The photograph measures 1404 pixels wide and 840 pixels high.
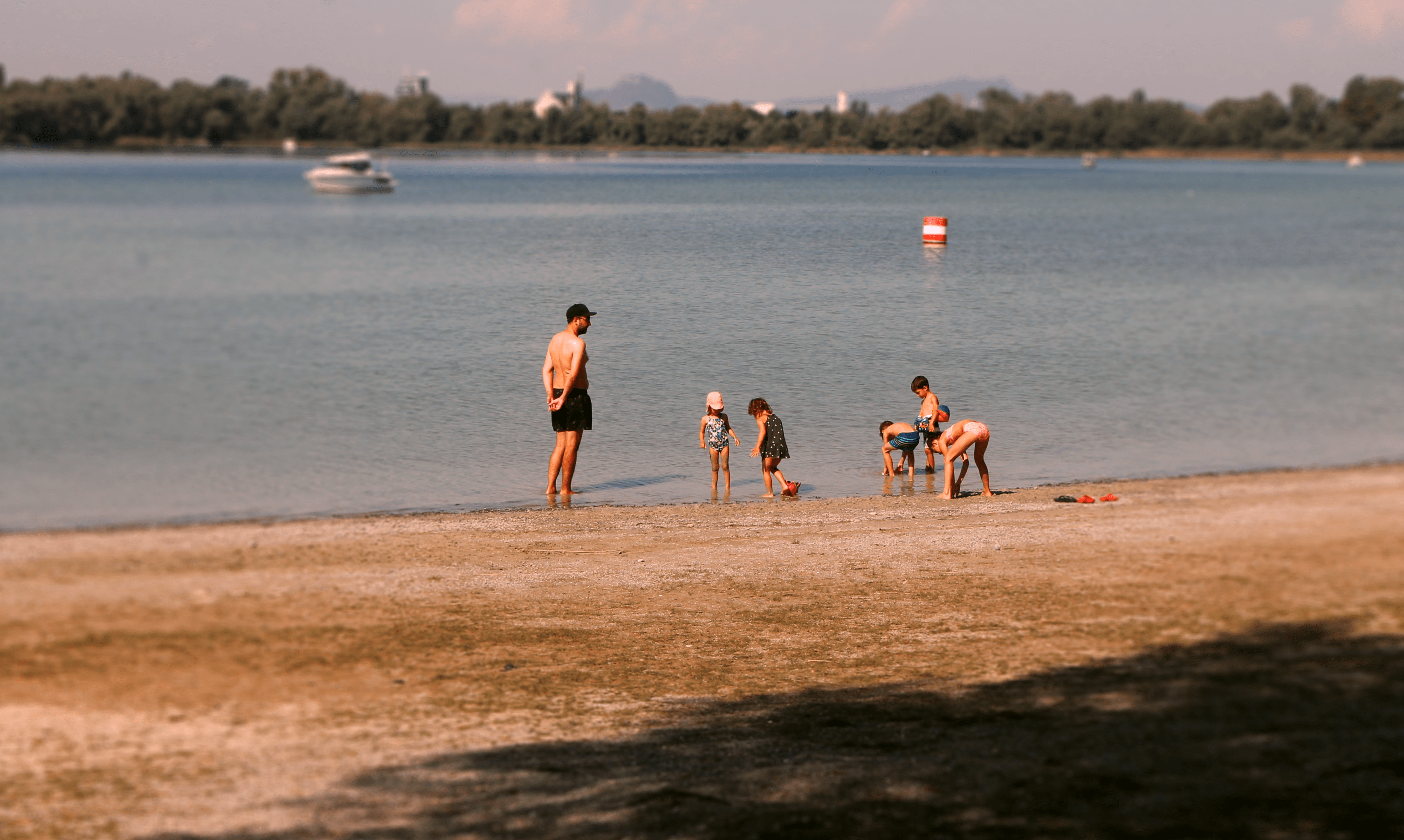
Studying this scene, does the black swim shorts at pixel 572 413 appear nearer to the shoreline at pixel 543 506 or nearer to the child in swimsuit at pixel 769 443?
the shoreline at pixel 543 506

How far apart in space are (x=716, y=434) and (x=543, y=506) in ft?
9.22

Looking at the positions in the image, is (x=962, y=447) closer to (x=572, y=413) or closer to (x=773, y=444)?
(x=773, y=444)

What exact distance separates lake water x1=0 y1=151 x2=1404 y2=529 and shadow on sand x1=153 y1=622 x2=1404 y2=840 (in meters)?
8.94

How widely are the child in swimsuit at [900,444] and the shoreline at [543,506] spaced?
0.56 metres

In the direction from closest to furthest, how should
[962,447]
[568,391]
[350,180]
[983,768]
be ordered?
[983,768] < [568,391] < [962,447] < [350,180]

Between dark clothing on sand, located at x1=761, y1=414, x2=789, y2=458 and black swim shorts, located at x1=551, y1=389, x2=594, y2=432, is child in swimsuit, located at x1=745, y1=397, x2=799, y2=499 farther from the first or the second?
black swim shorts, located at x1=551, y1=389, x2=594, y2=432

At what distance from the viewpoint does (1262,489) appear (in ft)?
46.9

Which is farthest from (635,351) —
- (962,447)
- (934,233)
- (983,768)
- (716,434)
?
(934,233)

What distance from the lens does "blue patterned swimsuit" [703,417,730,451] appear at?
16266 millimetres

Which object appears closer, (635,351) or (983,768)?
(983,768)

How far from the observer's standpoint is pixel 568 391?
47.5 ft

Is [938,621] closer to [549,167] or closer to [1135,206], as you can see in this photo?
[1135,206]

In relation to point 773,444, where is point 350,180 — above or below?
above

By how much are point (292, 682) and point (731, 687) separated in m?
3.02
